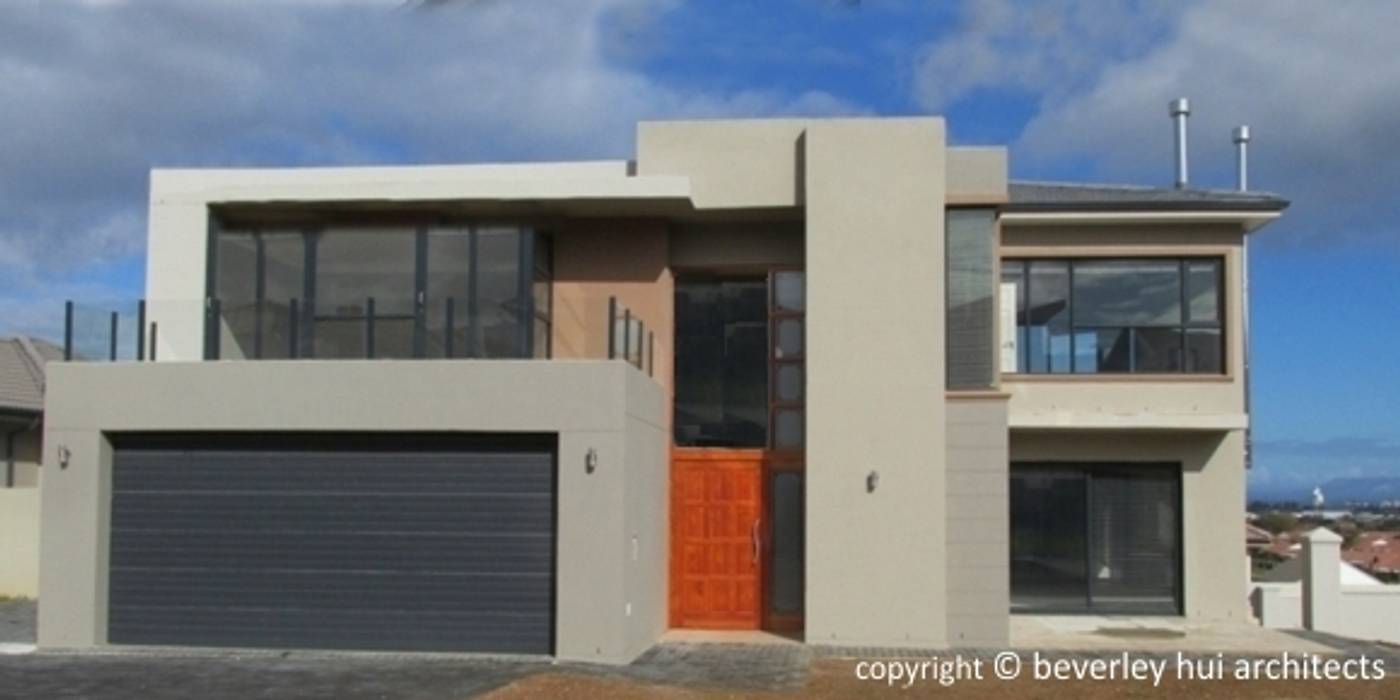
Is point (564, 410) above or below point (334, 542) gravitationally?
above

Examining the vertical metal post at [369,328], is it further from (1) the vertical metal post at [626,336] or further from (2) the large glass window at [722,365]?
(2) the large glass window at [722,365]

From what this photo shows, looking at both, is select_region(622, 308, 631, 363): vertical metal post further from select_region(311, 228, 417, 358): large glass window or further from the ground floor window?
the ground floor window

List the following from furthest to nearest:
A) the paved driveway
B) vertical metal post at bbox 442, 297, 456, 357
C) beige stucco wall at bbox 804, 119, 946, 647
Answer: beige stucco wall at bbox 804, 119, 946, 647, vertical metal post at bbox 442, 297, 456, 357, the paved driveway

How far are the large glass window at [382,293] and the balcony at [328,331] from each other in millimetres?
16

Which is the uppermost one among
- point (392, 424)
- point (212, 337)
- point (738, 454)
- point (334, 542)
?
point (212, 337)

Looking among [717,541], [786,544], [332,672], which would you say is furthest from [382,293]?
[786,544]

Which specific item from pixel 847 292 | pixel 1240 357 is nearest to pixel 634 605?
pixel 847 292

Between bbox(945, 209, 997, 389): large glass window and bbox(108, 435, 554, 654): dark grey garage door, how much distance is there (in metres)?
5.28

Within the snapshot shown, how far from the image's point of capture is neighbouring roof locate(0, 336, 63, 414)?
26.9 meters

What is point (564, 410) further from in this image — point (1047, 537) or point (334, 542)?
point (1047, 537)

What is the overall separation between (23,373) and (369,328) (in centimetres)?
1390

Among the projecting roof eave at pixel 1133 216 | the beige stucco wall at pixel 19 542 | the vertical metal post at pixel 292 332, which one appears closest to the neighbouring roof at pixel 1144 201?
the projecting roof eave at pixel 1133 216

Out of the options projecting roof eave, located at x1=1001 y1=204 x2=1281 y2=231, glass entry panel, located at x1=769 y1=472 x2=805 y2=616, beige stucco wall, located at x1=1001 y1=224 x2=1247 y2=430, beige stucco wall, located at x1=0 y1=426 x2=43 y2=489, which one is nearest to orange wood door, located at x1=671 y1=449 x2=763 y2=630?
glass entry panel, located at x1=769 y1=472 x2=805 y2=616

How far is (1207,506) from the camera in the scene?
77.8ft
